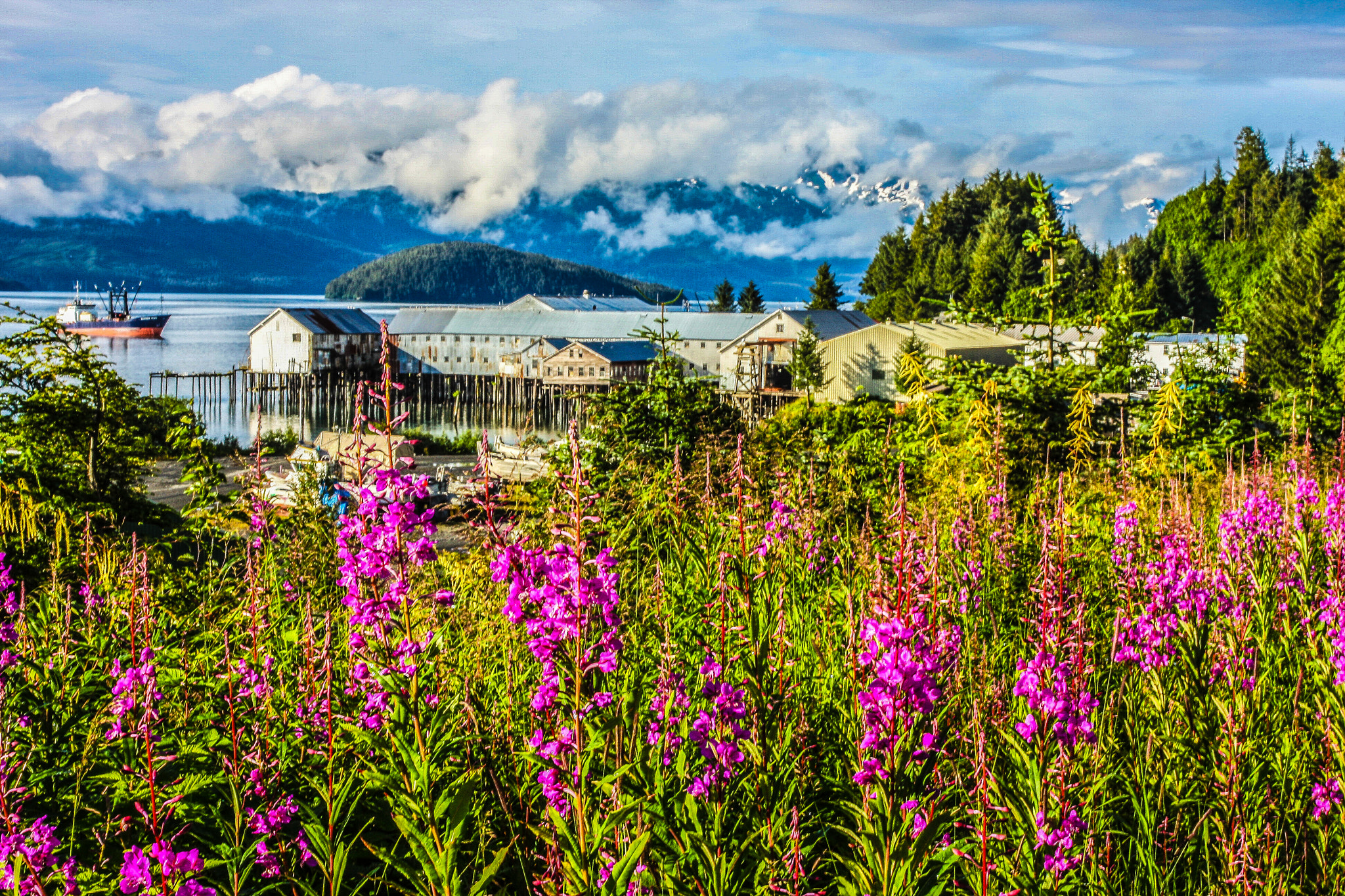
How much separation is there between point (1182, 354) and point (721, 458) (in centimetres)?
886

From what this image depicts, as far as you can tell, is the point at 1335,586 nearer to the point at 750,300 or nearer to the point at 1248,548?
the point at 1248,548

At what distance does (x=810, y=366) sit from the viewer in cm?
5456

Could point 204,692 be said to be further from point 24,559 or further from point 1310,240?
point 1310,240

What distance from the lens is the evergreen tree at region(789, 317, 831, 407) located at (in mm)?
54406

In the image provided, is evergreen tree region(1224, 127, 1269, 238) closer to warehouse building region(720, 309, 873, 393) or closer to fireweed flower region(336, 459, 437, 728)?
warehouse building region(720, 309, 873, 393)

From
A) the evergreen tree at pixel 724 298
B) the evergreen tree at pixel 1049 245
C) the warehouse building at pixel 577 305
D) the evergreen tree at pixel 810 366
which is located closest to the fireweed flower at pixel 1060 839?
the evergreen tree at pixel 1049 245

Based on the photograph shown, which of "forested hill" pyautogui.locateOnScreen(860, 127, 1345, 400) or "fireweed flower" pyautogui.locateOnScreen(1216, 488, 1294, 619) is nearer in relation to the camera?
"fireweed flower" pyautogui.locateOnScreen(1216, 488, 1294, 619)

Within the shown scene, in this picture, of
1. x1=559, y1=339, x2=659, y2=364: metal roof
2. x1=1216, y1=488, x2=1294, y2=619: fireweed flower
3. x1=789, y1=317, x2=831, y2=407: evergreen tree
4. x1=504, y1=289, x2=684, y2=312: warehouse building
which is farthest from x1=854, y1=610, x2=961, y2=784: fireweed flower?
x1=504, y1=289, x2=684, y2=312: warehouse building

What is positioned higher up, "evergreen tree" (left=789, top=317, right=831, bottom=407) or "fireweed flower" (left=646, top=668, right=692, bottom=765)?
"evergreen tree" (left=789, top=317, right=831, bottom=407)

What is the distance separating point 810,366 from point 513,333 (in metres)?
34.4

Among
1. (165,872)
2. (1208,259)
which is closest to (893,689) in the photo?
(165,872)

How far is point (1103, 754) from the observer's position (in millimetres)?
2900

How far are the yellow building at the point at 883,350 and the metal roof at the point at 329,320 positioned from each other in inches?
1493

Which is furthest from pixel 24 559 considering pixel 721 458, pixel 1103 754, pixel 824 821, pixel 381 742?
pixel 1103 754
